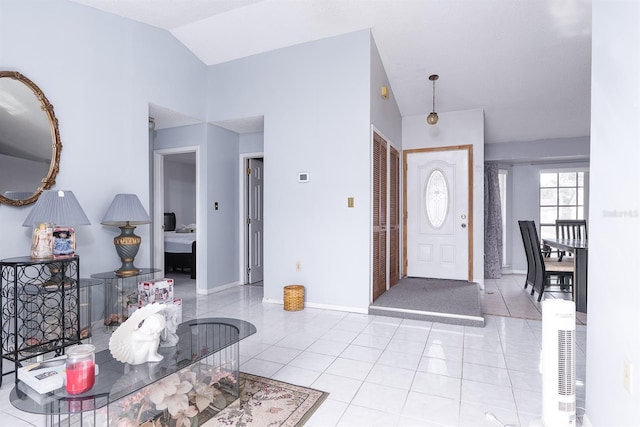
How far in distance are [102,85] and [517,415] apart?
14.5ft

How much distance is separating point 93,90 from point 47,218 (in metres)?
1.51

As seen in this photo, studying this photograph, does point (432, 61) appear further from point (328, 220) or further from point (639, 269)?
point (639, 269)

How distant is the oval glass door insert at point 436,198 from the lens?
565cm

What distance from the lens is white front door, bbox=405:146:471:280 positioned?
5531mm

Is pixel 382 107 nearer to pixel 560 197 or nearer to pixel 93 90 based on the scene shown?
pixel 93 90

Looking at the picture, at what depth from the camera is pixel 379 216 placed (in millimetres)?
4477

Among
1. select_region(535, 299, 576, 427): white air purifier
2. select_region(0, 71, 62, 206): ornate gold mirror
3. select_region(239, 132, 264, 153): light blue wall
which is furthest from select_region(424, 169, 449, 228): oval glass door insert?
select_region(0, 71, 62, 206): ornate gold mirror

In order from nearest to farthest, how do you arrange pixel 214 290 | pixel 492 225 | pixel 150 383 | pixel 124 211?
pixel 150 383
pixel 124 211
pixel 214 290
pixel 492 225

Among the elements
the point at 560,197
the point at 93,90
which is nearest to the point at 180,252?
the point at 93,90

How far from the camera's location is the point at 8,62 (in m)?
2.89

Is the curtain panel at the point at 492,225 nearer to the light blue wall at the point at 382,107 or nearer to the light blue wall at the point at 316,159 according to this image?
the light blue wall at the point at 382,107

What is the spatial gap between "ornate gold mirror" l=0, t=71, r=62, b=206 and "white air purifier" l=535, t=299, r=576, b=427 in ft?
12.7

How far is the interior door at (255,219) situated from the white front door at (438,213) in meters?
2.44

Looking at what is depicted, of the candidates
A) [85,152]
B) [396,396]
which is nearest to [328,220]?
[396,396]
